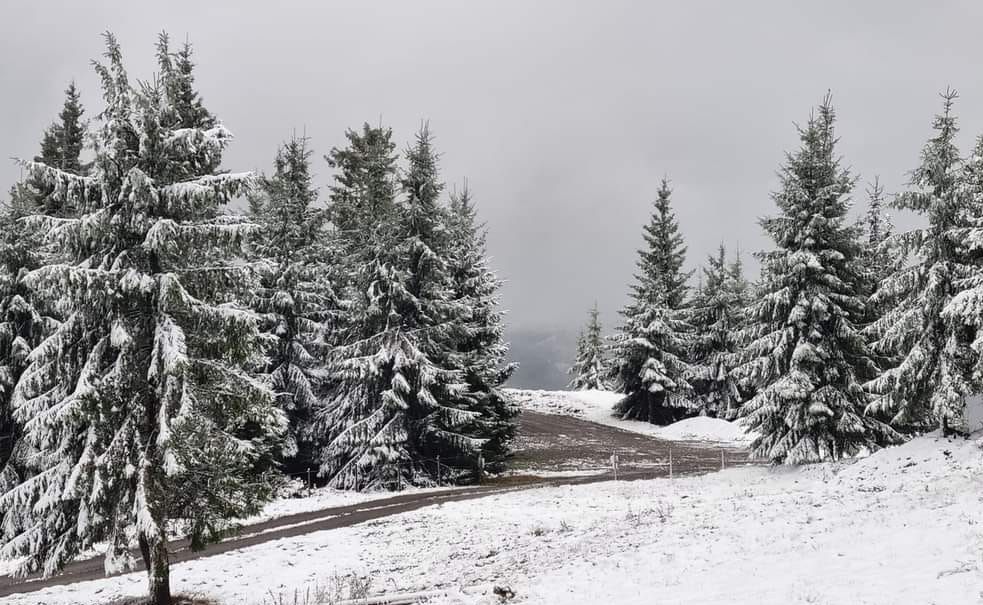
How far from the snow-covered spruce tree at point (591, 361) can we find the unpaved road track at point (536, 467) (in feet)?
78.6

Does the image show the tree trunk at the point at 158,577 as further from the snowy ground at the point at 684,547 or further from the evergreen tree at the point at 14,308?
the evergreen tree at the point at 14,308

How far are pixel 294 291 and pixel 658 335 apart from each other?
2858 centimetres

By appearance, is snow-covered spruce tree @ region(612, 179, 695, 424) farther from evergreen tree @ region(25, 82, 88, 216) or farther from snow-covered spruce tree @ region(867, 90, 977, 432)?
evergreen tree @ region(25, 82, 88, 216)

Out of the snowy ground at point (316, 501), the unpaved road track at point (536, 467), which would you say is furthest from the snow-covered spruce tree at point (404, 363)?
the unpaved road track at point (536, 467)

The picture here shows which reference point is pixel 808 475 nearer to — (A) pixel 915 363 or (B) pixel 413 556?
(A) pixel 915 363

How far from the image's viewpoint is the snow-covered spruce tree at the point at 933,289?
1914 centimetres

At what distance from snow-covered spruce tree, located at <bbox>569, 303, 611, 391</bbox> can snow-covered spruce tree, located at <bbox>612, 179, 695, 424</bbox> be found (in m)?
26.6

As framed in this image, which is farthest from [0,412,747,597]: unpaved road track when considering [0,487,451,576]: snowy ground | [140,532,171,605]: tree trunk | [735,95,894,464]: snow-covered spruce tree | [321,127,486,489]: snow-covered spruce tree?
[735,95,894,464]: snow-covered spruce tree

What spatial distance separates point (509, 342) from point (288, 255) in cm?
1227

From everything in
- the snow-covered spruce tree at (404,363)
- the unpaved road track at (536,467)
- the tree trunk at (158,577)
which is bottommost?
the unpaved road track at (536,467)

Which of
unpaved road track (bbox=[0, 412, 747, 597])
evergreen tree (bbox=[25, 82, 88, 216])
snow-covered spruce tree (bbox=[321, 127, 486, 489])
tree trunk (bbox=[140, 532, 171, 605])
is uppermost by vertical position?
evergreen tree (bbox=[25, 82, 88, 216])

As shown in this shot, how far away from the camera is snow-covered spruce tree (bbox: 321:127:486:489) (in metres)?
26.4

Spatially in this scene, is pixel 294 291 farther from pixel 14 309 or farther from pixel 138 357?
pixel 138 357

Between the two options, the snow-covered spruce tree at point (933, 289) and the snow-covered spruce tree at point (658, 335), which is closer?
the snow-covered spruce tree at point (933, 289)
